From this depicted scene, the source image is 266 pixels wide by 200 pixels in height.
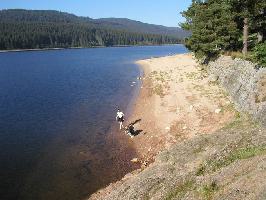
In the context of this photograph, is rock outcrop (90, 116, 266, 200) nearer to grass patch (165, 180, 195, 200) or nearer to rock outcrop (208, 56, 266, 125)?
grass patch (165, 180, 195, 200)

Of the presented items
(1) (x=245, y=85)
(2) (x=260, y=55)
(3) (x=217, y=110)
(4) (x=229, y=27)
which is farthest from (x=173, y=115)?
(4) (x=229, y=27)

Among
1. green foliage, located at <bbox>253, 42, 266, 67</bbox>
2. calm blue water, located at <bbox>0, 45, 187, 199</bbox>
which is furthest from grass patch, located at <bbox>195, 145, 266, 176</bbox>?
green foliage, located at <bbox>253, 42, 266, 67</bbox>

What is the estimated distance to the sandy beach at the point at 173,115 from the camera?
30.8 meters

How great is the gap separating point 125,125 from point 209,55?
2931 cm

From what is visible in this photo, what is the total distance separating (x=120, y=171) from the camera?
26.7 m

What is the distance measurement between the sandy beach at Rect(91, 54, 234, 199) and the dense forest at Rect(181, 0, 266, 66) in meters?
5.47

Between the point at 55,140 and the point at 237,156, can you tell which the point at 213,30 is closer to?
the point at 55,140

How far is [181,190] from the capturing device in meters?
17.9

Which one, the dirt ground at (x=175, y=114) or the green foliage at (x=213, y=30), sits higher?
the green foliage at (x=213, y=30)

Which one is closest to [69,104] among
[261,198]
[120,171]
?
[120,171]

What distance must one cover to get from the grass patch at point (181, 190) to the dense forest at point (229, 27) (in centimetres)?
2117

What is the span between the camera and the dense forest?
40.8 metres

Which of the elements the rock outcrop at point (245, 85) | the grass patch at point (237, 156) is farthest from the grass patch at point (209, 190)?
the rock outcrop at point (245, 85)

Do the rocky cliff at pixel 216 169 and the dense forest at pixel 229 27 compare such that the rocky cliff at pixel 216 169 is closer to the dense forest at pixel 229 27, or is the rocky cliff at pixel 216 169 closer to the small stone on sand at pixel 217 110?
the small stone on sand at pixel 217 110
